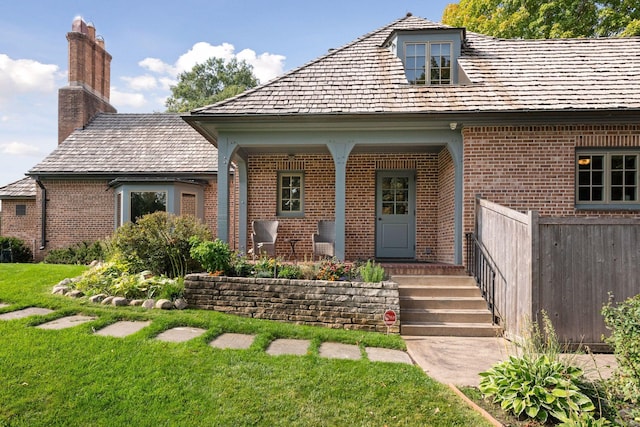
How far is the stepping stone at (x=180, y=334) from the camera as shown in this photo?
4.91 metres

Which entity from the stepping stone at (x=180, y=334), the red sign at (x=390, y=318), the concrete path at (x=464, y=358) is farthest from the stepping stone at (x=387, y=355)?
the stepping stone at (x=180, y=334)

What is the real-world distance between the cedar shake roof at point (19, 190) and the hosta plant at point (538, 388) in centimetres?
1671

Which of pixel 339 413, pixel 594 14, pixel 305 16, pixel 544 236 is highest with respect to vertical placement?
pixel 594 14

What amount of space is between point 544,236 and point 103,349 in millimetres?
5637

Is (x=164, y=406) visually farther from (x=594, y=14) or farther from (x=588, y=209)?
(x=594, y=14)

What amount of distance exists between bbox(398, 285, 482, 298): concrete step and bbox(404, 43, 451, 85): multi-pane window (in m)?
4.87

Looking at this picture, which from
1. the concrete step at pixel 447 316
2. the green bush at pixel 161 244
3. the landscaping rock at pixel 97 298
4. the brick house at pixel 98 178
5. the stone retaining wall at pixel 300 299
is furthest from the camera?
the brick house at pixel 98 178

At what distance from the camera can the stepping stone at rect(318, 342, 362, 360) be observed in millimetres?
4648

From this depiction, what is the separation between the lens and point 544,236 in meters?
5.20

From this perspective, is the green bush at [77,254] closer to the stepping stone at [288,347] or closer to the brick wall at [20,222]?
the brick wall at [20,222]

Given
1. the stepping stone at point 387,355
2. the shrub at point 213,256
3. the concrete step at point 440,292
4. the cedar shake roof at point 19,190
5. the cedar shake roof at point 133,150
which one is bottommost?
the stepping stone at point 387,355

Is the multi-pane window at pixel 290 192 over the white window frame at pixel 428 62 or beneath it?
beneath

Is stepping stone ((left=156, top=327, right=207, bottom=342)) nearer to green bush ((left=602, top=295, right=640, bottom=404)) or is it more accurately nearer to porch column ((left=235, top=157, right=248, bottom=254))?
porch column ((left=235, top=157, right=248, bottom=254))

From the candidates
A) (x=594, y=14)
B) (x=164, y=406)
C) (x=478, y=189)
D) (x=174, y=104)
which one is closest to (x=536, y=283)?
(x=478, y=189)
